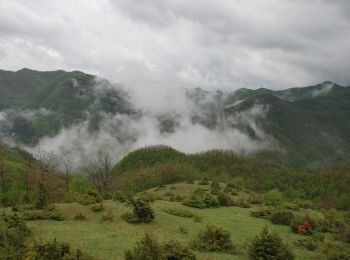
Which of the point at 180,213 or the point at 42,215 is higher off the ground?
the point at 42,215

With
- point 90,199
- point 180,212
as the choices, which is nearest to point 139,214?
point 180,212

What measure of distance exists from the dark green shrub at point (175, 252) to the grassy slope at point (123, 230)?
9.92ft

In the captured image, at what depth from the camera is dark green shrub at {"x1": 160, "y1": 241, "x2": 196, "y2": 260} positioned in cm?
2307

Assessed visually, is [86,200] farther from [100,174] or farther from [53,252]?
[100,174]

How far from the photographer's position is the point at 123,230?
108 ft

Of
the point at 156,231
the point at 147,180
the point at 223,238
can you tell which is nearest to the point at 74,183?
the point at 147,180

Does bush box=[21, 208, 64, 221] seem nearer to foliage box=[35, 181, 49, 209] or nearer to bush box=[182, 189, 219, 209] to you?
foliage box=[35, 181, 49, 209]

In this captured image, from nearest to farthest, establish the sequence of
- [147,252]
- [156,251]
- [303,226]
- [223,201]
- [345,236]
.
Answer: [147,252]
[156,251]
[345,236]
[303,226]
[223,201]

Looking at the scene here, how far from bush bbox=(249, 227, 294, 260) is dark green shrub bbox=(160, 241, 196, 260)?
4.98 m

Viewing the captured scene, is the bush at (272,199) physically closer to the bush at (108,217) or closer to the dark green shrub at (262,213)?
the dark green shrub at (262,213)

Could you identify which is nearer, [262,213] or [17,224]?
[17,224]

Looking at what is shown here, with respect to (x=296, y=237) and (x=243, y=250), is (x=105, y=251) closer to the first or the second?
(x=243, y=250)

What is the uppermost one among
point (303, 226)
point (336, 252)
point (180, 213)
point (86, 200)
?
point (86, 200)

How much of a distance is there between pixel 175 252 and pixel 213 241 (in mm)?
6553
